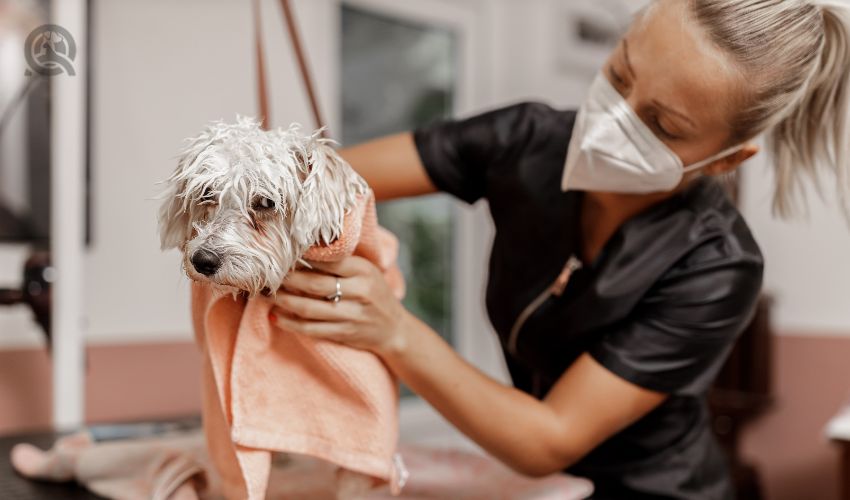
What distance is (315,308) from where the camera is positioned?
63 cm

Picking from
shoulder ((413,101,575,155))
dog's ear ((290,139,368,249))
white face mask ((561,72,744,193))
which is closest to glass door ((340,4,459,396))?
shoulder ((413,101,575,155))

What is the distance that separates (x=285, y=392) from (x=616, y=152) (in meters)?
0.45

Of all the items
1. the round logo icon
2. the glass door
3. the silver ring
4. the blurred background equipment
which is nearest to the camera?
the silver ring

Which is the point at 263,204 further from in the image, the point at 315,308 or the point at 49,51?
the point at 49,51

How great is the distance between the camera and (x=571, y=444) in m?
0.78

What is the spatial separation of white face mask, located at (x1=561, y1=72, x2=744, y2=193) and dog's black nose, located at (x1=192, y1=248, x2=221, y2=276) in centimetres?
47

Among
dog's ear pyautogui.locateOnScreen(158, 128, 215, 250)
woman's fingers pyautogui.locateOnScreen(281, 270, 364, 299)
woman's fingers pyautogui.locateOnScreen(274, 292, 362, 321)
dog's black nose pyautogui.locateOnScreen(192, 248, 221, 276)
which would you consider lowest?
woman's fingers pyautogui.locateOnScreen(274, 292, 362, 321)

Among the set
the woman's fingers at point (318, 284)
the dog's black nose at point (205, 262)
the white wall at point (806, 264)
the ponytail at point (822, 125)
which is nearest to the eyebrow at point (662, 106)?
the ponytail at point (822, 125)

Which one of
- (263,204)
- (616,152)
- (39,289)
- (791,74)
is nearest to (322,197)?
(263,204)

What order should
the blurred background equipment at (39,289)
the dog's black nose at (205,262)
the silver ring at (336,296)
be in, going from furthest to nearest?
1. the blurred background equipment at (39,289)
2. the silver ring at (336,296)
3. the dog's black nose at (205,262)

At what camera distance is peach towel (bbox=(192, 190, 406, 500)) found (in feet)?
2.04

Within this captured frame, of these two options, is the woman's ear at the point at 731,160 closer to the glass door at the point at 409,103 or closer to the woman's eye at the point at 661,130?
the woman's eye at the point at 661,130

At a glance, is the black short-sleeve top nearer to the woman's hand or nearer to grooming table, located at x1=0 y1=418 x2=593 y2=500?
grooming table, located at x1=0 y1=418 x2=593 y2=500

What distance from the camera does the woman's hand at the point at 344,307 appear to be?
628 mm
